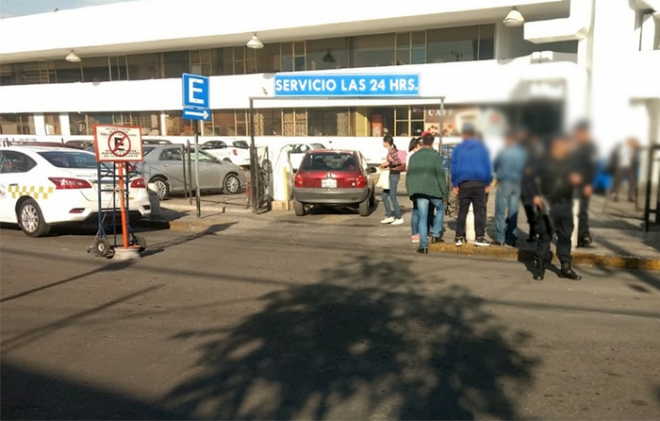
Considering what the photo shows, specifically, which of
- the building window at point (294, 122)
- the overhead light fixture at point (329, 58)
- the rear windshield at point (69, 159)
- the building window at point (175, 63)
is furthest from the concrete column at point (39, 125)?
the rear windshield at point (69, 159)

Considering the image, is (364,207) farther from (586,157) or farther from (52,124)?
(52,124)

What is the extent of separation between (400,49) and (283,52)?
271 inches

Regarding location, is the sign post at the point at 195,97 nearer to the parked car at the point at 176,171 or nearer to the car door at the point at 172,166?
the parked car at the point at 176,171

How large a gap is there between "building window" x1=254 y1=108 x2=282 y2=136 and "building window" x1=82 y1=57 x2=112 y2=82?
11663 millimetres

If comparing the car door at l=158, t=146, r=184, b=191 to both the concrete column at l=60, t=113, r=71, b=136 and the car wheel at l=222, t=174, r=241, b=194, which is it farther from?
the concrete column at l=60, t=113, r=71, b=136

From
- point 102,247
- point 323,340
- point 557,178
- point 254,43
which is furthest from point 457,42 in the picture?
point 557,178

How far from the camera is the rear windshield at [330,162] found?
1253 centimetres

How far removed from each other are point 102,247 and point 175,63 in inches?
1048

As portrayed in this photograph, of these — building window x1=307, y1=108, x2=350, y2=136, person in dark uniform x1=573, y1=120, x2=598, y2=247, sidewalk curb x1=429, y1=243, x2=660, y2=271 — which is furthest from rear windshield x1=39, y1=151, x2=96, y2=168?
building window x1=307, y1=108, x2=350, y2=136

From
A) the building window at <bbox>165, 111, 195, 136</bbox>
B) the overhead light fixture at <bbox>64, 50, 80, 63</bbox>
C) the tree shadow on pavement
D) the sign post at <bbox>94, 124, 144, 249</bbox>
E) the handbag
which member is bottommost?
the tree shadow on pavement

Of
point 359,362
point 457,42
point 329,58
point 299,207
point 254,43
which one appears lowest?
point 359,362

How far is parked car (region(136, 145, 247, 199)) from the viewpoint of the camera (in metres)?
15.3

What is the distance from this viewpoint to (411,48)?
25.6 meters

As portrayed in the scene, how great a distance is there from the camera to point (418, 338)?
4.80m
